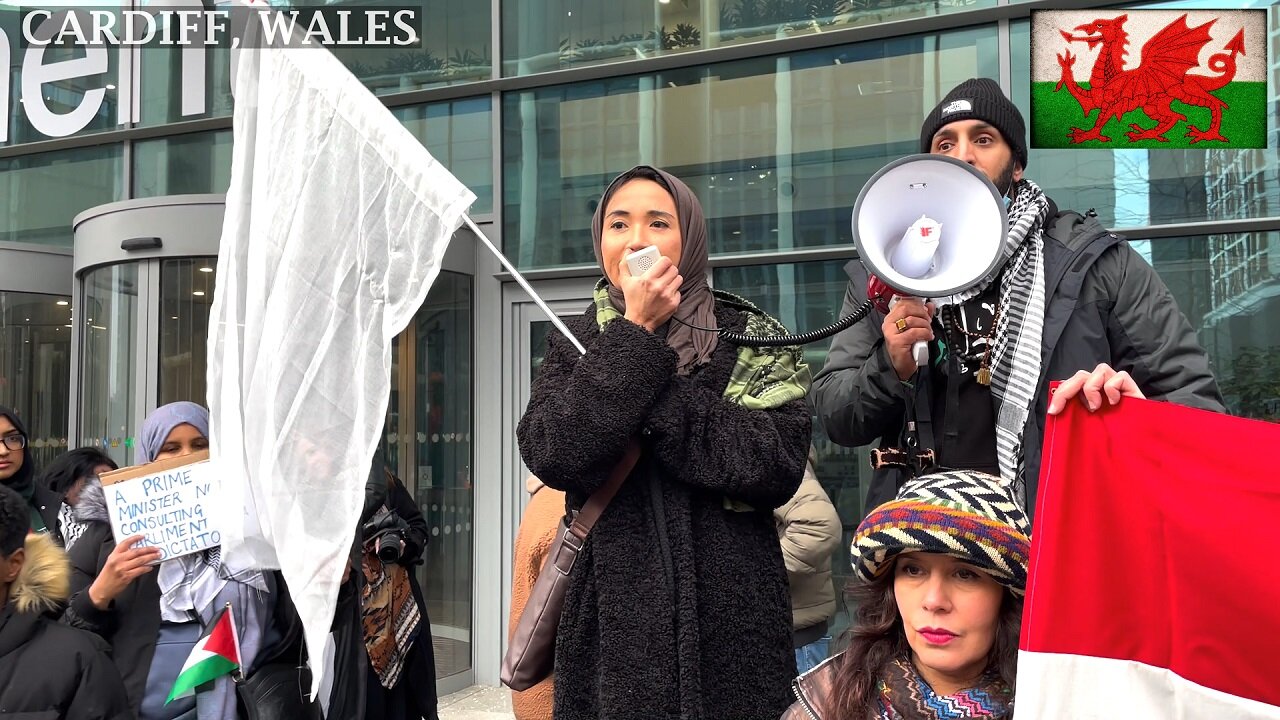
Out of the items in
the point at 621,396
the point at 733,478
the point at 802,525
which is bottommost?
the point at 802,525

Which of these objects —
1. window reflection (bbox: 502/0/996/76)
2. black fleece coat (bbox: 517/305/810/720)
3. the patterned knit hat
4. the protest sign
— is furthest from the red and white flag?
window reflection (bbox: 502/0/996/76)

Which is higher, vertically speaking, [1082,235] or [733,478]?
[1082,235]

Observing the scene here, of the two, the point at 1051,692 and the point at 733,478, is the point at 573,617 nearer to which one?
the point at 733,478

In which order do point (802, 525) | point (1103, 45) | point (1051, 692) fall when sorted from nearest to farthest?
point (1051, 692)
point (1103, 45)
point (802, 525)

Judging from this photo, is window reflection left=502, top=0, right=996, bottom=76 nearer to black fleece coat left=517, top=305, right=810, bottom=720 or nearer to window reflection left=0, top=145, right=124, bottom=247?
window reflection left=0, top=145, right=124, bottom=247

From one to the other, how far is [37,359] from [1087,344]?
7.95 metres

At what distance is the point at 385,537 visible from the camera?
4.36 meters

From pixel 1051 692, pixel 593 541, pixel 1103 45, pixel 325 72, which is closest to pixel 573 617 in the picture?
pixel 593 541

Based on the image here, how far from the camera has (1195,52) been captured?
3.98m

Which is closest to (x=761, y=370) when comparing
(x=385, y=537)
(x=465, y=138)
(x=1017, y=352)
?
(x=1017, y=352)

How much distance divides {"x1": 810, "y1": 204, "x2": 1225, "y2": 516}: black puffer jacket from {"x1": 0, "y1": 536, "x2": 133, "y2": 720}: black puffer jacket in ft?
6.36

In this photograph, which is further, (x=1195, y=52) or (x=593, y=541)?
(x=1195, y=52)

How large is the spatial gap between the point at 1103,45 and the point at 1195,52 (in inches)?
17.6

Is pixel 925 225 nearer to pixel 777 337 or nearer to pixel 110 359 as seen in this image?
pixel 777 337
